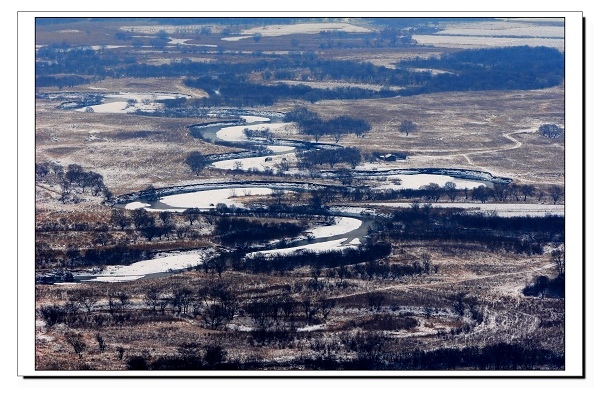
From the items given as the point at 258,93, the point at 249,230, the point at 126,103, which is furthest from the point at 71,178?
the point at 258,93

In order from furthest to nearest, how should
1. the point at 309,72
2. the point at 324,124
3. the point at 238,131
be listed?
the point at 309,72, the point at 324,124, the point at 238,131

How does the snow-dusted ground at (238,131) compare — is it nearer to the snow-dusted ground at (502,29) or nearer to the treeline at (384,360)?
the snow-dusted ground at (502,29)

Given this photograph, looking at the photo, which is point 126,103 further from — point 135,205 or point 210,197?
point 135,205

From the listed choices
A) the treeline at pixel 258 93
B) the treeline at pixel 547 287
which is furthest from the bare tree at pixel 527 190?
the treeline at pixel 258 93

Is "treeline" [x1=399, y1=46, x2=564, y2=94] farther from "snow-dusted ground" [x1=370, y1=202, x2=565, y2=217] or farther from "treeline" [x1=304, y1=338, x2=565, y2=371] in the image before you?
"treeline" [x1=304, y1=338, x2=565, y2=371]

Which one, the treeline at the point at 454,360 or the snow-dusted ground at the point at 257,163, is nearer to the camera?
the treeline at the point at 454,360
